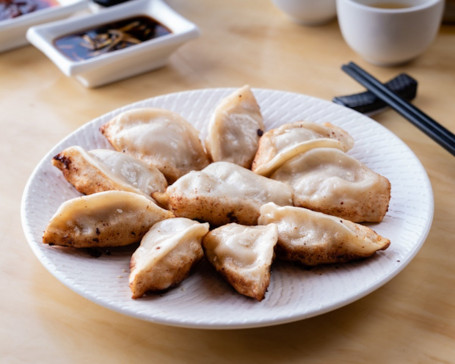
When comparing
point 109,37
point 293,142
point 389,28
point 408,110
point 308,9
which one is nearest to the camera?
point 293,142

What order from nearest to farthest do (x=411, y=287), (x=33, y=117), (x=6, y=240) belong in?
(x=411, y=287)
(x=6, y=240)
(x=33, y=117)

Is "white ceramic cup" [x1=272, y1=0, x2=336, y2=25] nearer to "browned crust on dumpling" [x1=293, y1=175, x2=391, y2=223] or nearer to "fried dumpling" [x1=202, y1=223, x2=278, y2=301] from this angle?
"browned crust on dumpling" [x1=293, y1=175, x2=391, y2=223]

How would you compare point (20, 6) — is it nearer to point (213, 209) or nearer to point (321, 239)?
point (213, 209)

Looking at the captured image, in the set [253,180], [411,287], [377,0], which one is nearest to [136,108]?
[253,180]

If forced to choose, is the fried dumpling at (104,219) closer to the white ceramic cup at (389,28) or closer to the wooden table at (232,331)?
the wooden table at (232,331)

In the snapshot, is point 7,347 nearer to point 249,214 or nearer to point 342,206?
point 249,214

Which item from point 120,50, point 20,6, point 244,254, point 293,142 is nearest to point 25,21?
point 20,6

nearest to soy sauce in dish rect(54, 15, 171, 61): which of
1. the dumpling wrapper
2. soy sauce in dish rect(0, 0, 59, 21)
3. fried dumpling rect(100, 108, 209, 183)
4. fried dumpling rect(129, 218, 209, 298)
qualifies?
soy sauce in dish rect(0, 0, 59, 21)

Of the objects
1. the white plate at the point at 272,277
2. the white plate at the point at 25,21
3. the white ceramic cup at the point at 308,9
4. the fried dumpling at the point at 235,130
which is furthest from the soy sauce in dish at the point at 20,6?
the fried dumpling at the point at 235,130
